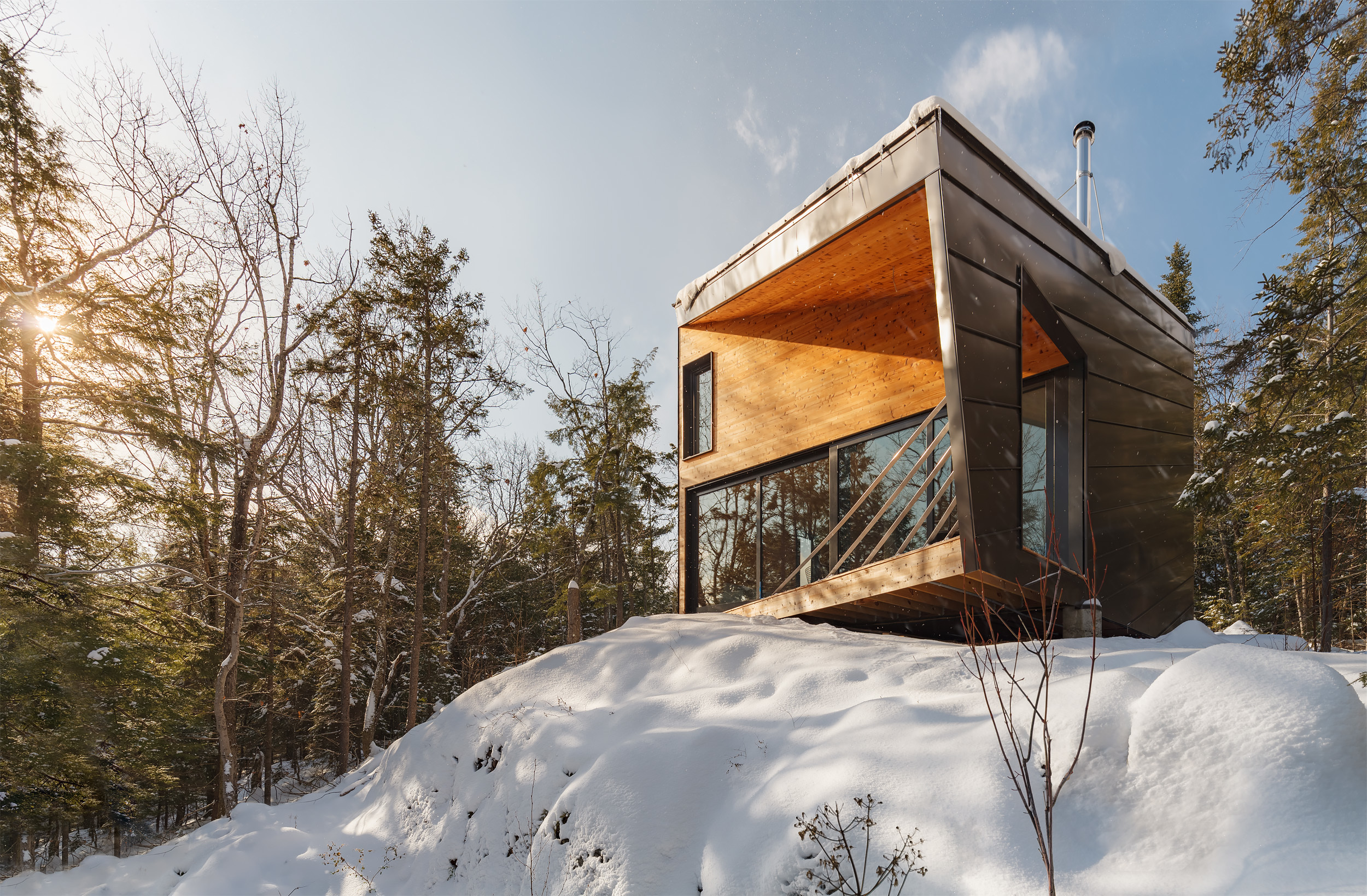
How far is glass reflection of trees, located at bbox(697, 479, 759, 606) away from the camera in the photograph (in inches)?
381

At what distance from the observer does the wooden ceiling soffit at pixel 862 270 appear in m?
6.35

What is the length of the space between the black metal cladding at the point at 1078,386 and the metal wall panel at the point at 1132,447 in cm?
2

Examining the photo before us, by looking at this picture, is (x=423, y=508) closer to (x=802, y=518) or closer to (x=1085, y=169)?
(x=802, y=518)

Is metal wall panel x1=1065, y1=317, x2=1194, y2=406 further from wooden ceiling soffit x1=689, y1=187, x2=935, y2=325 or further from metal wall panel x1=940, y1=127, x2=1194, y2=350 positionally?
wooden ceiling soffit x1=689, y1=187, x2=935, y2=325

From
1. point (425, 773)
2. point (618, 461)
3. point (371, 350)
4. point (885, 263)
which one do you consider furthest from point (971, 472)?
point (371, 350)

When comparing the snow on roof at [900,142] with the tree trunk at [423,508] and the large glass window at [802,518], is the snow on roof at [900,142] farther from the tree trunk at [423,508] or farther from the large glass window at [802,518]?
the tree trunk at [423,508]

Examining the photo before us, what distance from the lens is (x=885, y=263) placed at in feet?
23.6

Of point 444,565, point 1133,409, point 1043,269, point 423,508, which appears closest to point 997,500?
point 1043,269

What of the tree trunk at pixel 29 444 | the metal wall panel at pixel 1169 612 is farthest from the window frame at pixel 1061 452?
the tree trunk at pixel 29 444

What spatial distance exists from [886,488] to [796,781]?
17.1ft

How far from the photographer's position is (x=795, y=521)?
29.8 ft

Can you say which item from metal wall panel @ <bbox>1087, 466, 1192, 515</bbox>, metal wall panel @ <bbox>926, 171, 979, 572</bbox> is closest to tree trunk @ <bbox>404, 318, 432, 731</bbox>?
metal wall panel @ <bbox>926, 171, 979, 572</bbox>

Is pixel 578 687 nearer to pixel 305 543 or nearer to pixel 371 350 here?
pixel 371 350

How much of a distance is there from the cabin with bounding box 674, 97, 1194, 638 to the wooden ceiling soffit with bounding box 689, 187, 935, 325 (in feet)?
0.10
